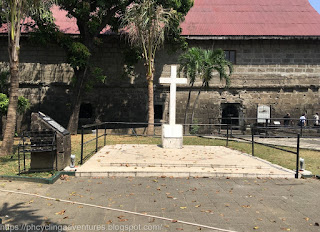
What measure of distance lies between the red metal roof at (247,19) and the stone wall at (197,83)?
26.6 inches

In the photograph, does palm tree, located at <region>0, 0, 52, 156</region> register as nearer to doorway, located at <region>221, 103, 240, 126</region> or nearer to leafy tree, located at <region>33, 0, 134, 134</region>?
leafy tree, located at <region>33, 0, 134, 134</region>

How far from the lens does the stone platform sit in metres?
6.05

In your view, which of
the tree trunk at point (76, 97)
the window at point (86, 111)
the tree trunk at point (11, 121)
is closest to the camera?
the tree trunk at point (11, 121)

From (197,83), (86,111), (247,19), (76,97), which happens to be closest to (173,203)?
(76,97)

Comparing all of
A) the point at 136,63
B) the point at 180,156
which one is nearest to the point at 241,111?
the point at 136,63

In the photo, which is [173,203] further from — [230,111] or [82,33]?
[230,111]

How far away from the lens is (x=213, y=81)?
56.6ft

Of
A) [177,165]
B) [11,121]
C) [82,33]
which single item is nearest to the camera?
[177,165]

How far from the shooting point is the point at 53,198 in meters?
4.41

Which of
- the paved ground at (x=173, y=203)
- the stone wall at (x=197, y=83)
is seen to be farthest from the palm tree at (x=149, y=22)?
the paved ground at (x=173, y=203)

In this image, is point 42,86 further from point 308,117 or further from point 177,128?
point 308,117

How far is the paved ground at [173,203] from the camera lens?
351 centimetres

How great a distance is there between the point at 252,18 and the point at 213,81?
4993 millimetres

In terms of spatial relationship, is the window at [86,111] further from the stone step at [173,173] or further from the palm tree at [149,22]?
the stone step at [173,173]
